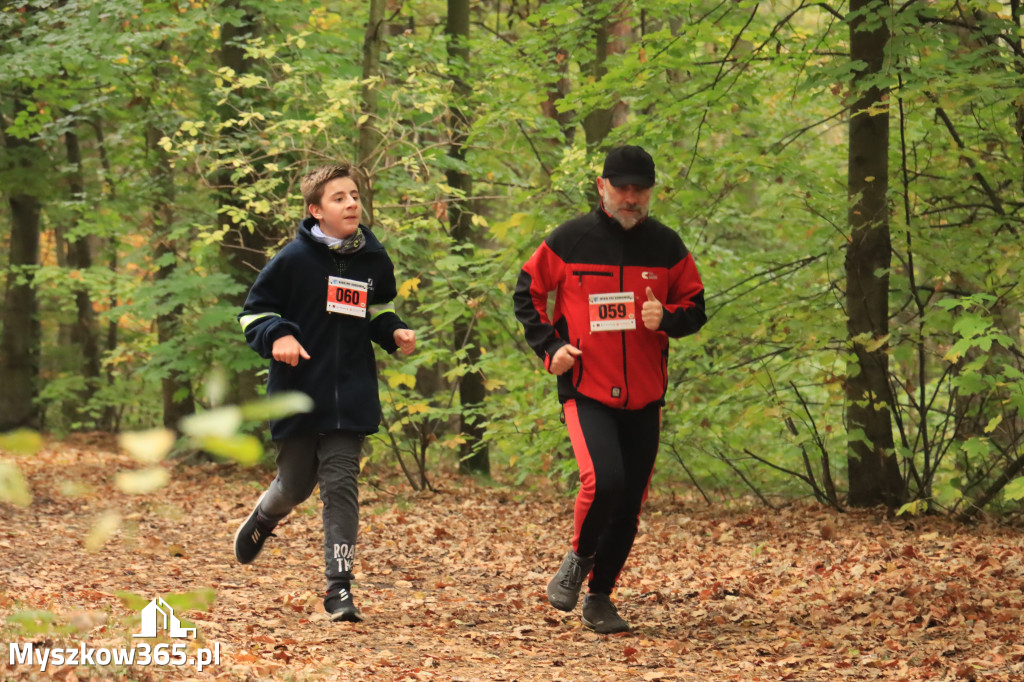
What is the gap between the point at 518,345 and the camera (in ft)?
36.7

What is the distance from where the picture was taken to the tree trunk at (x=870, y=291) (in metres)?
8.00

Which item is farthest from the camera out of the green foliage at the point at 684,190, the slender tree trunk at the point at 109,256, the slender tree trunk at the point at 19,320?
the slender tree trunk at the point at 19,320

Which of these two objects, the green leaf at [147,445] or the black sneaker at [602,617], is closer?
the green leaf at [147,445]

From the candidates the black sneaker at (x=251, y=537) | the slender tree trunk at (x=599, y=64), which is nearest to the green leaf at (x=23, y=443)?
the black sneaker at (x=251, y=537)

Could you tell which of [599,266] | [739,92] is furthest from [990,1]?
[599,266]

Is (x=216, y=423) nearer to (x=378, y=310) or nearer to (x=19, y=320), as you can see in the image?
(x=378, y=310)

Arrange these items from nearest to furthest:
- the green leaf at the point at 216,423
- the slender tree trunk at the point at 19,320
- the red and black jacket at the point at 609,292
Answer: the green leaf at the point at 216,423
the red and black jacket at the point at 609,292
the slender tree trunk at the point at 19,320

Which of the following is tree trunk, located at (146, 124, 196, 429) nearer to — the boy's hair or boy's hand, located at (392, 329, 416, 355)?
the boy's hair

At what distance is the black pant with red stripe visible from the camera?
497cm

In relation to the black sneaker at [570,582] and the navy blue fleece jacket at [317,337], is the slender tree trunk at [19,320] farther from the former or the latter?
the black sneaker at [570,582]

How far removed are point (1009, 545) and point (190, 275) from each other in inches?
352

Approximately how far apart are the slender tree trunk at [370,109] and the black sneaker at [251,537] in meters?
4.57

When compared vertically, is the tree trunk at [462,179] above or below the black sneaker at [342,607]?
above

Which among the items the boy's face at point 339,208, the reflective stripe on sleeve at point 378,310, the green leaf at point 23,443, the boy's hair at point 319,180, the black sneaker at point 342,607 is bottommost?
the black sneaker at point 342,607
